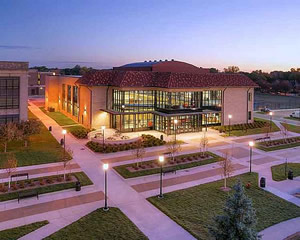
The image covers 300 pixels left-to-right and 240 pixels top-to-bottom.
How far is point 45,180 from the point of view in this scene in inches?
821

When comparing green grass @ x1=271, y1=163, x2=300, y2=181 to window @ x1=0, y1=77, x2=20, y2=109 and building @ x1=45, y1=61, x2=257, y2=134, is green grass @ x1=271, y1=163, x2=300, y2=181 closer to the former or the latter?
building @ x1=45, y1=61, x2=257, y2=134

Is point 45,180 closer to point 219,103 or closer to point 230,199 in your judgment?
point 230,199

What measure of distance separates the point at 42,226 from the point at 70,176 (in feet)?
23.3

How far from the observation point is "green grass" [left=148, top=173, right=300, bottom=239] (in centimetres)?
1534

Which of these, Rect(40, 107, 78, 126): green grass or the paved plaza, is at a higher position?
Rect(40, 107, 78, 126): green grass

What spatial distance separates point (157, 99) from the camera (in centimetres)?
4166

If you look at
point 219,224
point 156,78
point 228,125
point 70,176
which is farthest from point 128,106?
point 219,224

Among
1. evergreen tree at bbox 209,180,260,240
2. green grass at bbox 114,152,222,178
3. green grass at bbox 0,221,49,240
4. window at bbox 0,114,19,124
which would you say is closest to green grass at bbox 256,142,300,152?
green grass at bbox 114,152,222,178

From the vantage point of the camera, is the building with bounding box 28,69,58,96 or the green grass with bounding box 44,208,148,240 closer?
the green grass with bounding box 44,208,148,240

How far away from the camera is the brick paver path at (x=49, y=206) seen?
15969 mm

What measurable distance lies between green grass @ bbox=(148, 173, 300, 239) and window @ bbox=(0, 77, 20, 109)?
2495cm

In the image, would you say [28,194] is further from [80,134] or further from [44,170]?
[80,134]

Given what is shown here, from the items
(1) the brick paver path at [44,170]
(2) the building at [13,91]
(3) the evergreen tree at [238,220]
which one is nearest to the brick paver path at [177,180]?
(1) the brick paver path at [44,170]

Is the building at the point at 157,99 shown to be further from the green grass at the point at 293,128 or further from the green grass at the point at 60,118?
the green grass at the point at 293,128
